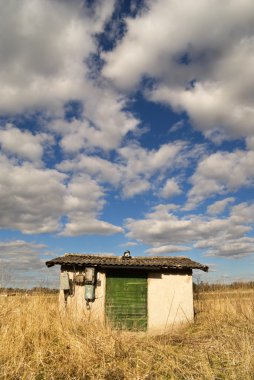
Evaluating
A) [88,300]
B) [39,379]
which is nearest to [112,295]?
[88,300]

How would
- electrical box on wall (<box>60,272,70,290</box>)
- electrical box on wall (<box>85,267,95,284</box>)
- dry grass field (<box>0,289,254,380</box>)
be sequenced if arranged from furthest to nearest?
1. electrical box on wall (<box>85,267,95,284</box>)
2. electrical box on wall (<box>60,272,70,290</box>)
3. dry grass field (<box>0,289,254,380</box>)

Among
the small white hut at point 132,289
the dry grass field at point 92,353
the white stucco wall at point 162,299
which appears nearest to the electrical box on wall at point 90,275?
the small white hut at point 132,289

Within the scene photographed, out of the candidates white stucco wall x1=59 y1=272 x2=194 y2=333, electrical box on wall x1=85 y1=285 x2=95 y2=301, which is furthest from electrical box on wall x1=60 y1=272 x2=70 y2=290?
electrical box on wall x1=85 y1=285 x2=95 y2=301

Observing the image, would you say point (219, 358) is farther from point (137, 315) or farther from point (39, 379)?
point (137, 315)

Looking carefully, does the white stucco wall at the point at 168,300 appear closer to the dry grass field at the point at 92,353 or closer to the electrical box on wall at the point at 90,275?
the electrical box on wall at the point at 90,275

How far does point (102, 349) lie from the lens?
5883mm

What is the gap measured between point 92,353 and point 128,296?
8.02 meters

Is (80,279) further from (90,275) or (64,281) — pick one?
(64,281)

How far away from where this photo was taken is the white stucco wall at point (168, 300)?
13266 millimetres

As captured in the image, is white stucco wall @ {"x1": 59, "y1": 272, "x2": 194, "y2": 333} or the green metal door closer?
white stucco wall @ {"x1": 59, "y1": 272, "x2": 194, "y2": 333}

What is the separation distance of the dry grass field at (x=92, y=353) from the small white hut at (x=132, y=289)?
560 centimetres

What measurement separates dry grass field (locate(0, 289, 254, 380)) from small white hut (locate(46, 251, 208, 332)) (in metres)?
5.60

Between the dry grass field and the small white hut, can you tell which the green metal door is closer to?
the small white hut

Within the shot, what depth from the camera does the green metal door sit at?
13.4 metres
